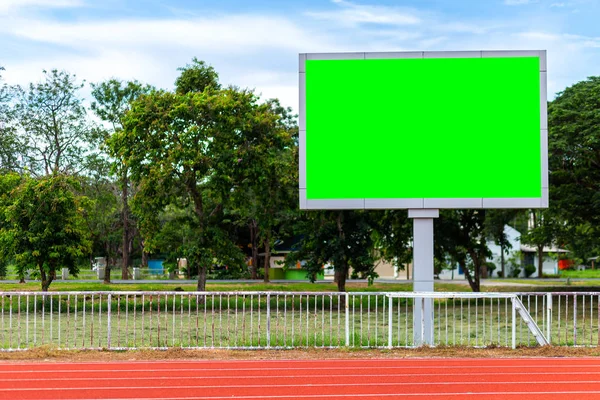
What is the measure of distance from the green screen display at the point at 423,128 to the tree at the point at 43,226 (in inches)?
603

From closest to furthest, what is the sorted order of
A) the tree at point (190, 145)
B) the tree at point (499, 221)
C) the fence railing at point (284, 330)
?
the fence railing at point (284, 330), the tree at point (190, 145), the tree at point (499, 221)

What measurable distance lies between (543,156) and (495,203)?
139 centimetres

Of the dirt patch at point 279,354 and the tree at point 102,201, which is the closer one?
the dirt patch at point 279,354

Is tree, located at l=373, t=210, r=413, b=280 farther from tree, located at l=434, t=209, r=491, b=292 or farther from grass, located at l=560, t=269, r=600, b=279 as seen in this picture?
grass, located at l=560, t=269, r=600, b=279

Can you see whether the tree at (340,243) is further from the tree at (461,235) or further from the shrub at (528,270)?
the shrub at (528,270)

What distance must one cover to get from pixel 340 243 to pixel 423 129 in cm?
1369

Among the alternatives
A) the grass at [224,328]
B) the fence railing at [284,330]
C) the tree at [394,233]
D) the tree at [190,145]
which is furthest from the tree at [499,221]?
the tree at [190,145]

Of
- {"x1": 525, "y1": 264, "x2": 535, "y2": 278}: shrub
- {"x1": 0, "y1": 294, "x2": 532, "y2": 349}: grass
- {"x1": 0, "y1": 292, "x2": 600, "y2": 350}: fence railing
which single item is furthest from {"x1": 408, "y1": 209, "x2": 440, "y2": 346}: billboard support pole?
{"x1": 525, "y1": 264, "x2": 535, "y2": 278}: shrub

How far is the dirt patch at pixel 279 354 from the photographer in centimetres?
1279

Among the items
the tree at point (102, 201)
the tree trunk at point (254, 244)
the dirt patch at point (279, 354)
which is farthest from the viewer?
the tree trunk at point (254, 244)

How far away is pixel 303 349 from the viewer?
534 inches

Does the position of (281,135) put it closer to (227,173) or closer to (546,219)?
(227,173)

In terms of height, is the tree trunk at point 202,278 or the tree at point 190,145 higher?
the tree at point 190,145

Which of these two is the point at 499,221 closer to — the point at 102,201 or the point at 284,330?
the point at 284,330
